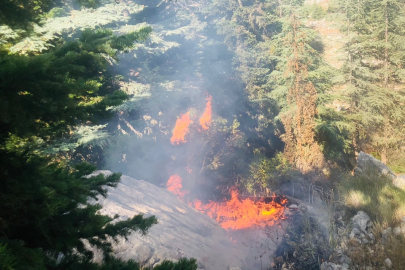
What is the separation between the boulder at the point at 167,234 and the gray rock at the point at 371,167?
4817 millimetres

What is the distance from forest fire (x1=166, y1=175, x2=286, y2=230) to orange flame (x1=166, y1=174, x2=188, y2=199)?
117cm

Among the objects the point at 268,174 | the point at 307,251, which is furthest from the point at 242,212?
the point at 307,251

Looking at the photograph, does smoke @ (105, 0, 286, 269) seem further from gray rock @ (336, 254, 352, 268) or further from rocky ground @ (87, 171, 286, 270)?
gray rock @ (336, 254, 352, 268)

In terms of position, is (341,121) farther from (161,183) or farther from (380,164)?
(161,183)

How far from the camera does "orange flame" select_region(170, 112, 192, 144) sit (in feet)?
55.1

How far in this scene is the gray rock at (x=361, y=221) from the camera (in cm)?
573

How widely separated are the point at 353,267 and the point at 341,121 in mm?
9144

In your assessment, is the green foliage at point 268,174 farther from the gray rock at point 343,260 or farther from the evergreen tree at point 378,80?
the gray rock at point 343,260

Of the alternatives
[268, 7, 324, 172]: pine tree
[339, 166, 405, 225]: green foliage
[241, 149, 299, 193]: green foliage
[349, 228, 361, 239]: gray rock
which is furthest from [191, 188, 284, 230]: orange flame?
[349, 228, 361, 239]: gray rock

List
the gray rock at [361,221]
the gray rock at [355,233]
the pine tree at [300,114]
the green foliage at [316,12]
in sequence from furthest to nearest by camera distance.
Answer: the green foliage at [316,12], the pine tree at [300,114], the gray rock at [361,221], the gray rock at [355,233]

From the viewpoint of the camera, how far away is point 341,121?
40.0 feet

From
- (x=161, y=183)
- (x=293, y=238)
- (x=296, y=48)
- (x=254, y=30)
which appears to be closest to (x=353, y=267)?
(x=293, y=238)

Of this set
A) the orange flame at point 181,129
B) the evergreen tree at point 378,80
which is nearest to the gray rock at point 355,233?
the evergreen tree at point 378,80

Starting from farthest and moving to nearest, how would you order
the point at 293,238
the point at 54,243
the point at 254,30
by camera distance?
1. the point at 254,30
2. the point at 293,238
3. the point at 54,243
